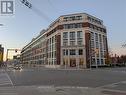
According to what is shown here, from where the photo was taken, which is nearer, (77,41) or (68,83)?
(68,83)

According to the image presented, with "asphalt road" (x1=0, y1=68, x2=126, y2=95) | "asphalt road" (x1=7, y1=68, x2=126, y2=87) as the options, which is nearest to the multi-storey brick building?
"asphalt road" (x1=7, y1=68, x2=126, y2=87)

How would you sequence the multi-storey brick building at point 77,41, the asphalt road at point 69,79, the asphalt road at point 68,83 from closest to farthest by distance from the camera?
1. the asphalt road at point 68,83
2. the asphalt road at point 69,79
3. the multi-storey brick building at point 77,41

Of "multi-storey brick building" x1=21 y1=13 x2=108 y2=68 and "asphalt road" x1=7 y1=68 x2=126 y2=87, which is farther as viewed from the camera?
"multi-storey brick building" x1=21 y1=13 x2=108 y2=68

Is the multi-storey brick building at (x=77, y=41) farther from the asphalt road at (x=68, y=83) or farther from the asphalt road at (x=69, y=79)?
the asphalt road at (x=68, y=83)

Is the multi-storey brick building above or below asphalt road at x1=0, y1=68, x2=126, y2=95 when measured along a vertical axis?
above

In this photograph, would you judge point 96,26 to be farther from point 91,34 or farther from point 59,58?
point 59,58

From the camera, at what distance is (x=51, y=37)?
372ft

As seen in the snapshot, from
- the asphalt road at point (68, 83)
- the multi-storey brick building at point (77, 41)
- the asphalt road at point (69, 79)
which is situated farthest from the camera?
the multi-storey brick building at point (77, 41)

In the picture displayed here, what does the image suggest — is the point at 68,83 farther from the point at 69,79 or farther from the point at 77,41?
the point at 77,41

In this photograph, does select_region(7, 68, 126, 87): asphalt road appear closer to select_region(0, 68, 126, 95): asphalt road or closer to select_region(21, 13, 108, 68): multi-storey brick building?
select_region(0, 68, 126, 95): asphalt road

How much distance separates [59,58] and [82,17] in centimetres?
2109

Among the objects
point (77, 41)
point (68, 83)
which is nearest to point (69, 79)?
point (68, 83)

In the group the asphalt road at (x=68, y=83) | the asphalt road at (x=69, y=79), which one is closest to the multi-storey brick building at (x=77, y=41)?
the asphalt road at (x=69, y=79)

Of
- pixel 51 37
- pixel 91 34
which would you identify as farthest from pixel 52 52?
pixel 91 34
